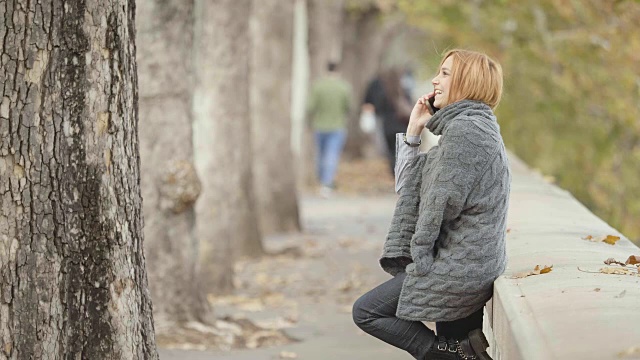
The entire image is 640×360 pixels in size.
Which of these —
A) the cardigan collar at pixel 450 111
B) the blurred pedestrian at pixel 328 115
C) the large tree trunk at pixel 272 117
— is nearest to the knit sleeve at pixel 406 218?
the cardigan collar at pixel 450 111

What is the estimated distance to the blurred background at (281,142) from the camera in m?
9.79

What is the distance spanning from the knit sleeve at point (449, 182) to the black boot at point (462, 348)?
1.49 feet

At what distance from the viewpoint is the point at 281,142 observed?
61.8 feet

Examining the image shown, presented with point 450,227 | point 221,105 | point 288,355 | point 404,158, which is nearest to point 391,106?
point 221,105

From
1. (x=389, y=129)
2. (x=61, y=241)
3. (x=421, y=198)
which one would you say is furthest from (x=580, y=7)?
(x=61, y=241)

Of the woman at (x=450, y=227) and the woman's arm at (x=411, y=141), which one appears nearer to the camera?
the woman at (x=450, y=227)

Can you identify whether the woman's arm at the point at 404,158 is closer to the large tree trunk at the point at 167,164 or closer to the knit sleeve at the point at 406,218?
the knit sleeve at the point at 406,218

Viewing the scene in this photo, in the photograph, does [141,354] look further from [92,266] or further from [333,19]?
[333,19]

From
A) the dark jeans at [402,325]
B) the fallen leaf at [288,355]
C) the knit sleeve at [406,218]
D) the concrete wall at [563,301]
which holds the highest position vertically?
the knit sleeve at [406,218]

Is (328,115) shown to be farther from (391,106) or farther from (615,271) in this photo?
(615,271)

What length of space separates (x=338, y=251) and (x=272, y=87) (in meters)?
3.56

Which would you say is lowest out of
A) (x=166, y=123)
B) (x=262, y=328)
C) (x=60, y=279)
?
(x=262, y=328)

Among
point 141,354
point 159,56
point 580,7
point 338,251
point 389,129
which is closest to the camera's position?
point 141,354

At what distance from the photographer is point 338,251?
16.3 meters
